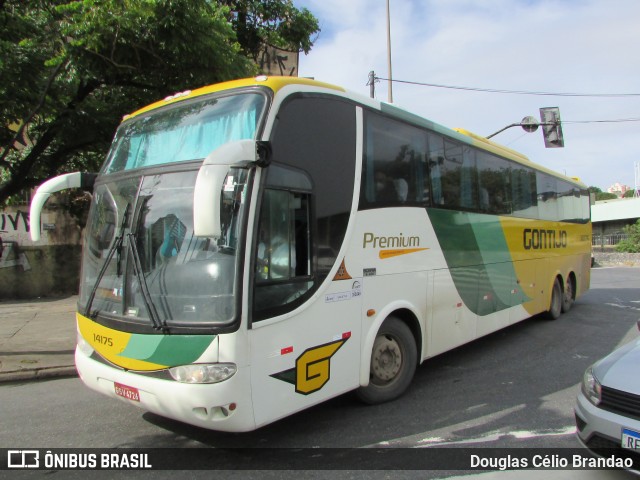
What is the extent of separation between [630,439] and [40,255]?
1444cm

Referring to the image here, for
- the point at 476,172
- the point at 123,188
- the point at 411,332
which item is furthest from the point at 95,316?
the point at 476,172

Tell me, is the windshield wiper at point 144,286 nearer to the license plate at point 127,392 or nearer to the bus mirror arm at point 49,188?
the license plate at point 127,392

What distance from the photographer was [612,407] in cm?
324

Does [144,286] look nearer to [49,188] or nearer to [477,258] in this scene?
[49,188]

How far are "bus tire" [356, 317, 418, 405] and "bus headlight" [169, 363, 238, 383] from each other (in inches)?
72.7

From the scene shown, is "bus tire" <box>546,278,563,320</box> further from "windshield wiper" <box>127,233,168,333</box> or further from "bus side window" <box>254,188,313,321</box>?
"windshield wiper" <box>127,233,168,333</box>

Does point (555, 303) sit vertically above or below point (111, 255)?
below

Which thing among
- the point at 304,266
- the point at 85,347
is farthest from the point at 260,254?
the point at 85,347

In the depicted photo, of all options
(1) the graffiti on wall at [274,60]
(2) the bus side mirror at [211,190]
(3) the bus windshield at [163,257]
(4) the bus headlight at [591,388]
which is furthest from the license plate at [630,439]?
(1) the graffiti on wall at [274,60]

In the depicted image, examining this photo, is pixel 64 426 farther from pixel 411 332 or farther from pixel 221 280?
pixel 411 332

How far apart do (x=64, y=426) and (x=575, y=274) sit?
11.1 m

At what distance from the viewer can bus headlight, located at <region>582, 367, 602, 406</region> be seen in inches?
133

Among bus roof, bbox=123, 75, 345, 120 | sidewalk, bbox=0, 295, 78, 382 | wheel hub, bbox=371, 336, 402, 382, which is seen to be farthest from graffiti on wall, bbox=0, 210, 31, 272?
wheel hub, bbox=371, 336, 402, 382

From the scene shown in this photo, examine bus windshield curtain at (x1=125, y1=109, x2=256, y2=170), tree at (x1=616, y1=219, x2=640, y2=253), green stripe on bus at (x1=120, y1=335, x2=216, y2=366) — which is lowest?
tree at (x1=616, y1=219, x2=640, y2=253)
